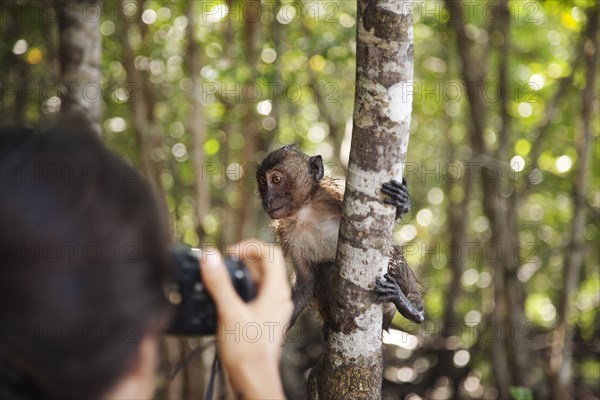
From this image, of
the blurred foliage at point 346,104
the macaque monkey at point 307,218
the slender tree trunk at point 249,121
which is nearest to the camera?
the macaque monkey at point 307,218

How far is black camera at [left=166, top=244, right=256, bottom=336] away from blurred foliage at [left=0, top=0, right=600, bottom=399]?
376cm

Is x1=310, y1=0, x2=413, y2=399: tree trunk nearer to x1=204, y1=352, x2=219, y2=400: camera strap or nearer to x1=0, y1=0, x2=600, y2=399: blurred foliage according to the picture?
x1=204, y1=352, x2=219, y2=400: camera strap

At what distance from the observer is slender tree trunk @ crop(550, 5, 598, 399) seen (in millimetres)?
6926

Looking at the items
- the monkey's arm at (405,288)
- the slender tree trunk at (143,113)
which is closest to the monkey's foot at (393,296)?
the monkey's arm at (405,288)

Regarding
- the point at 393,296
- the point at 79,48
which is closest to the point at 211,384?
the point at 393,296

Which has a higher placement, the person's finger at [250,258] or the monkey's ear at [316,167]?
the monkey's ear at [316,167]

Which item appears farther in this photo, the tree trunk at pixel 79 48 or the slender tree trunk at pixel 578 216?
the slender tree trunk at pixel 578 216

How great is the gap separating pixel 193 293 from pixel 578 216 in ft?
21.5

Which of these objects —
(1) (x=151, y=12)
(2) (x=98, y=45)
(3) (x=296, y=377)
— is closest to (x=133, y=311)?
(2) (x=98, y=45)

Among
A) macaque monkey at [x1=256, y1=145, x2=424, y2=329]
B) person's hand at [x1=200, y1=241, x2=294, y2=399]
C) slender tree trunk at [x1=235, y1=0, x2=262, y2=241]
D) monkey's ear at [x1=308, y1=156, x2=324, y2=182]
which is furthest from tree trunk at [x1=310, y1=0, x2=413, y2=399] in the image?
slender tree trunk at [x1=235, y1=0, x2=262, y2=241]

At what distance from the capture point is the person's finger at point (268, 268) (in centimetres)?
142

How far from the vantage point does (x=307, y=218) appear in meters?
4.54

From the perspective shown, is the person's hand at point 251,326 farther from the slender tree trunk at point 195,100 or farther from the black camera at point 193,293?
the slender tree trunk at point 195,100

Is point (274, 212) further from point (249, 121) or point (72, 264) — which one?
point (249, 121)
